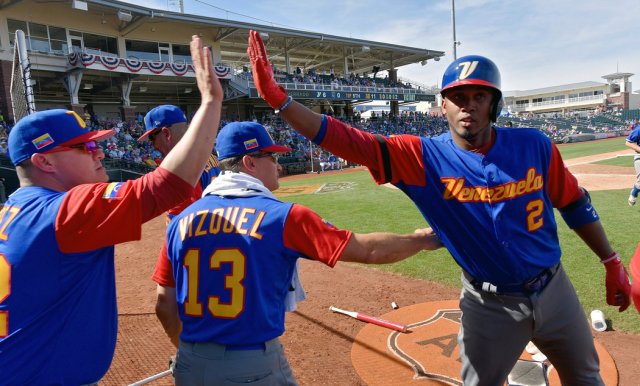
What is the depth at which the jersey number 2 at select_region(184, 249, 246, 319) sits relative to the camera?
187 cm

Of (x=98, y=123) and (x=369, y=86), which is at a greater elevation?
(x=369, y=86)

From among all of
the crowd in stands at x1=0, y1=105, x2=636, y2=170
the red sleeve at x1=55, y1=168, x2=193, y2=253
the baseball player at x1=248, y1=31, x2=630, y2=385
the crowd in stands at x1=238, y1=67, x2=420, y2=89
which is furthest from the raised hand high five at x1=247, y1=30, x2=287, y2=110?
the crowd in stands at x1=238, y1=67, x2=420, y2=89

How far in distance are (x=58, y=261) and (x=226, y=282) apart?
2.23 ft

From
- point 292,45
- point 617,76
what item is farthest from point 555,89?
point 292,45

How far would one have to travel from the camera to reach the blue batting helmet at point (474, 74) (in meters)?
2.29

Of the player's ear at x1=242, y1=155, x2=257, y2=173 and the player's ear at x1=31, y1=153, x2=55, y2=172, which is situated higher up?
the player's ear at x1=31, y1=153, x2=55, y2=172

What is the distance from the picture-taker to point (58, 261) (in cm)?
162

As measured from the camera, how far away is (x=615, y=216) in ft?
27.7

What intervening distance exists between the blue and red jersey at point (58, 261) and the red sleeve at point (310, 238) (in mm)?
495

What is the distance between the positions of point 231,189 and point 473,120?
1425mm

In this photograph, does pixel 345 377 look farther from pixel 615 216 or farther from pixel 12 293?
pixel 615 216

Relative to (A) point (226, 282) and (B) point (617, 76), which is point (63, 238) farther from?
(B) point (617, 76)

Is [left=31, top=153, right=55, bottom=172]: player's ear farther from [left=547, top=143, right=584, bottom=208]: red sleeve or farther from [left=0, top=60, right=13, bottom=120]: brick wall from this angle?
[left=0, top=60, right=13, bottom=120]: brick wall

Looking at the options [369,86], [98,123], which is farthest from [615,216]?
[369,86]
